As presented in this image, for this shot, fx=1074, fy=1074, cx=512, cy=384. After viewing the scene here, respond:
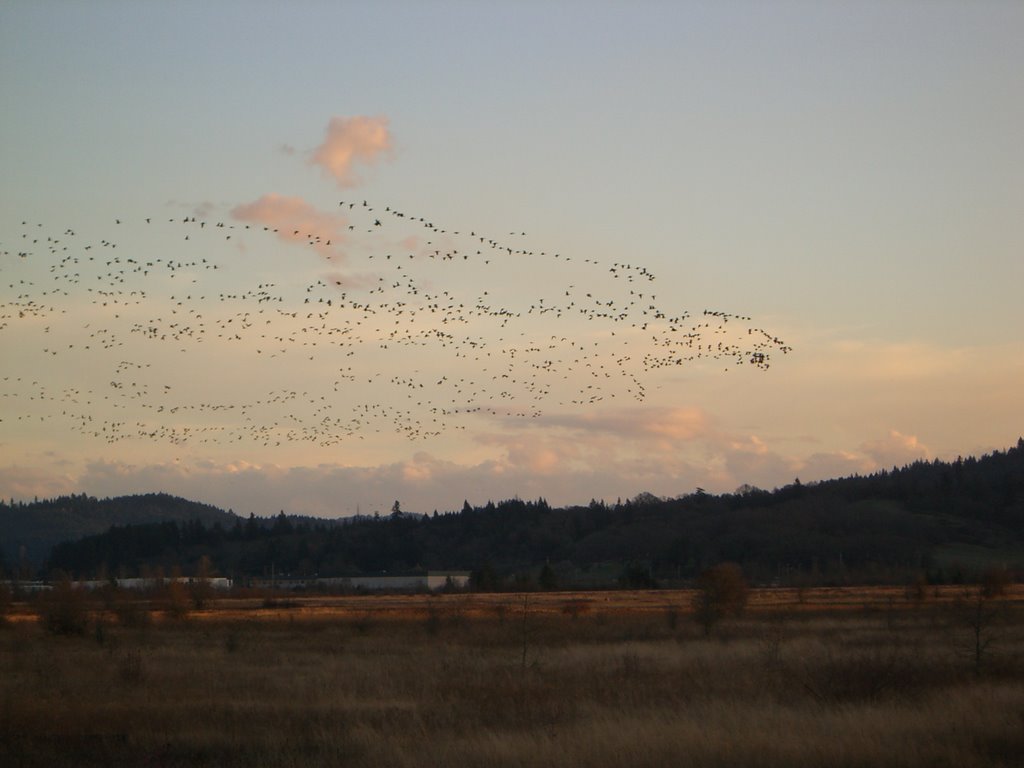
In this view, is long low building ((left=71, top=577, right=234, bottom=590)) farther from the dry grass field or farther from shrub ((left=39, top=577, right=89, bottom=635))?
the dry grass field

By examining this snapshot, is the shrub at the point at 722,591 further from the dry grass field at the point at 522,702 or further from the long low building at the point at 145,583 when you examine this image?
the long low building at the point at 145,583

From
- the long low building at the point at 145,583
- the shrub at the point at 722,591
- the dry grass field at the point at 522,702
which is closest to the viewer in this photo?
the dry grass field at the point at 522,702

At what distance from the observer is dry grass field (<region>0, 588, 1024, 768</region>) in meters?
17.2

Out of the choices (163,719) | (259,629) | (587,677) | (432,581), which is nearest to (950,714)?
(587,677)

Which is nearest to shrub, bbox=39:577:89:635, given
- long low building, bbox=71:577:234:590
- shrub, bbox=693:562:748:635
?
shrub, bbox=693:562:748:635

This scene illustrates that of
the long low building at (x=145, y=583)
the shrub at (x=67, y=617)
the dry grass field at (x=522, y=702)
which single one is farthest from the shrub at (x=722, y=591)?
the long low building at (x=145, y=583)

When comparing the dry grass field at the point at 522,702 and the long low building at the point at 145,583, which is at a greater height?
the dry grass field at the point at 522,702

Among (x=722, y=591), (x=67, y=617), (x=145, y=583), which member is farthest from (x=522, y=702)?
(x=145, y=583)

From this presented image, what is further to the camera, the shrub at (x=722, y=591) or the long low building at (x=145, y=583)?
the long low building at (x=145, y=583)

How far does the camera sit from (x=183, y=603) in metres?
73.2

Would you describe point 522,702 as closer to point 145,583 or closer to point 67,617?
point 67,617

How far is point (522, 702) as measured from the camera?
913 inches

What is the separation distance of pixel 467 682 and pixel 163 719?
8543mm

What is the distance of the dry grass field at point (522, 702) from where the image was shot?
17.2m
